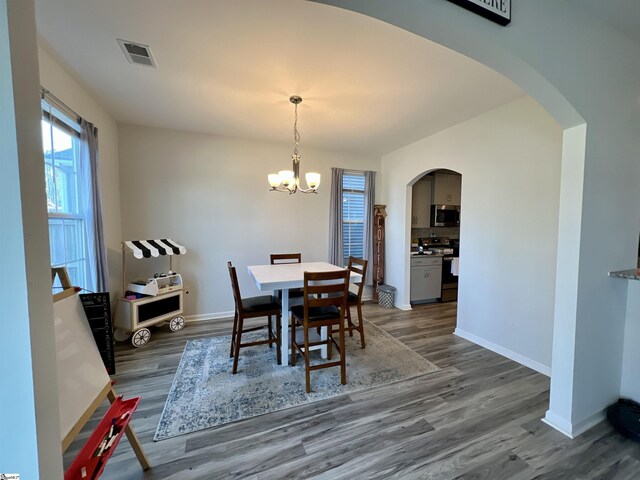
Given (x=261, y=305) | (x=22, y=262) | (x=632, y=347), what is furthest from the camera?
(x=261, y=305)

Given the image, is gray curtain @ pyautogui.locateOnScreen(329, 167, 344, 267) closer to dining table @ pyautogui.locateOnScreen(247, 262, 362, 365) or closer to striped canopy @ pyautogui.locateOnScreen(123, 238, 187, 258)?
dining table @ pyautogui.locateOnScreen(247, 262, 362, 365)

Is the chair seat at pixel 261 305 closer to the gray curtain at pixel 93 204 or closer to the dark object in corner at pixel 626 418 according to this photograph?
the gray curtain at pixel 93 204

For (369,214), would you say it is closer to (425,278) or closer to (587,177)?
(425,278)

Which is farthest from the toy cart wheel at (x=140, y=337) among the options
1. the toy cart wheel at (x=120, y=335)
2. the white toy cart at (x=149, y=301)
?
the toy cart wheel at (x=120, y=335)

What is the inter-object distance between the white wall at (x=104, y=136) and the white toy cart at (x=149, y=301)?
13 centimetres

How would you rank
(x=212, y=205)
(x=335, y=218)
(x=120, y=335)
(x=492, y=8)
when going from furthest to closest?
(x=335, y=218) < (x=212, y=205) < (x=120, y=335) < (x=492, y=8)

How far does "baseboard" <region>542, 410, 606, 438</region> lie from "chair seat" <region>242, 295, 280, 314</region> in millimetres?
→ 2321

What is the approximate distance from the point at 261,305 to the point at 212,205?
1984 millimetres

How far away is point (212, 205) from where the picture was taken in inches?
150

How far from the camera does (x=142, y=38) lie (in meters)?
1.79

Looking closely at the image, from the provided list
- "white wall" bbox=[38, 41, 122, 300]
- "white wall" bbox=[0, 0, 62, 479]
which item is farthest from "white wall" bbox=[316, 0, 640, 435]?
"white wall" bbox=[38, 41, 122, 300]

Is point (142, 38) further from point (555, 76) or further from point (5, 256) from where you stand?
point (555, 76)

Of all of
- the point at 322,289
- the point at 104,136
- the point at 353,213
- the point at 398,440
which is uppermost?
the point at 104,136

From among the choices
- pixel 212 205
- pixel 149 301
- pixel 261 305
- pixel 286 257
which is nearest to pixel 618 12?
pixel 261 305
